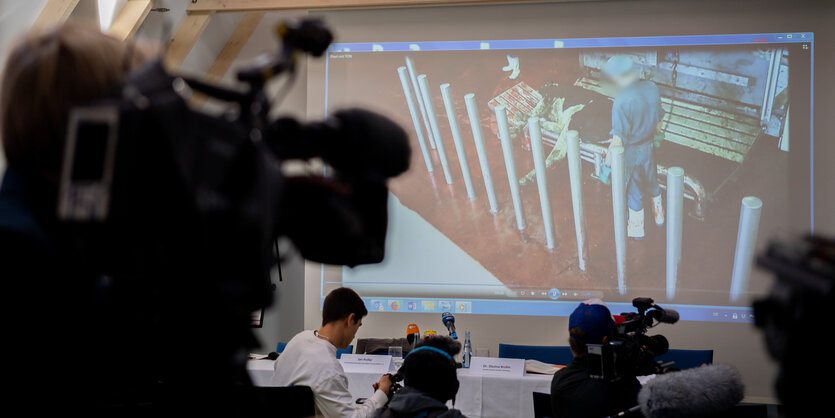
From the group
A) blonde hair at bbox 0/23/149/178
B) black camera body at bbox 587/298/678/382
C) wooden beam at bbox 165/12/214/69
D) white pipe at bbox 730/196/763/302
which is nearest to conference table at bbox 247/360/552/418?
black camera body at bbox 587/298/678/382

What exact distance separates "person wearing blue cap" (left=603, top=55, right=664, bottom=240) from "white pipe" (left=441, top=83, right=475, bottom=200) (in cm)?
114

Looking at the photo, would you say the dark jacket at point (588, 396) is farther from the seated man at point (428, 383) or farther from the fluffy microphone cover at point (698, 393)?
the fluffy microphone cover at point (698, 393)

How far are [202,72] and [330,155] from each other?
6001mm

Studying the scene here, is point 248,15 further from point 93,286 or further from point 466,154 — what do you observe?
point 93,286

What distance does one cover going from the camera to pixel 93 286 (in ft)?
2.34

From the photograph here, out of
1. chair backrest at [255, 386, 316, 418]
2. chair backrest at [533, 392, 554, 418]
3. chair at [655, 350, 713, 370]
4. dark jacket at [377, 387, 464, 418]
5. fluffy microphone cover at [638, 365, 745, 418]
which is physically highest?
fluffy microphone cover at [638, 365, 745, 418]

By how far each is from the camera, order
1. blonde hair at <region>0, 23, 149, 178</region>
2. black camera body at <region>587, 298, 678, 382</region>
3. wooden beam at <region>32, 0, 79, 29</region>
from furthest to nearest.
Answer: wooden beam at <region>32, 0, 79, 29</region> → black camera body at <region>587, 298, 678, 382</region> → blonde hair at <region>0, 23, 149, 178</region>

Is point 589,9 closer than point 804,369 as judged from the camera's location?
No

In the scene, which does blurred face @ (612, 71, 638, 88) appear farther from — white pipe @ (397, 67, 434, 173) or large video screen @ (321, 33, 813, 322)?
white pipe @ (397, 67, 434, 173)

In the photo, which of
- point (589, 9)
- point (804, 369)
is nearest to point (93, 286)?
point (804, 369)

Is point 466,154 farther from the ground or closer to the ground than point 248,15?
closer to the ground

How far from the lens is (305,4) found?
5.79 metres

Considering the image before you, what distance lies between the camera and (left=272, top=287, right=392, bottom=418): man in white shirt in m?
2.97

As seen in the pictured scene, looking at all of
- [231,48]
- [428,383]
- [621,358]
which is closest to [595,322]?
[621,358]
